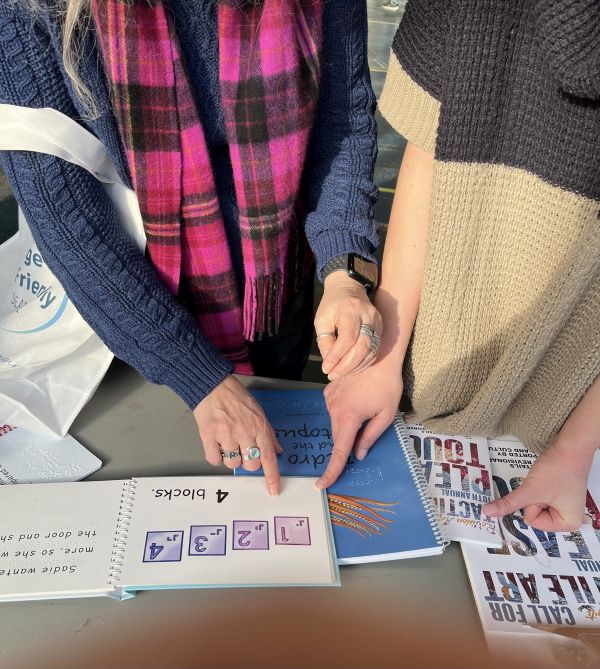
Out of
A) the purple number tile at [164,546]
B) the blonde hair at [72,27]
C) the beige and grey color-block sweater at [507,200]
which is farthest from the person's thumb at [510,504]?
the blonde hair at [72,27]

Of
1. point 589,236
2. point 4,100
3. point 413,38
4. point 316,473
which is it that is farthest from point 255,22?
point 316,473

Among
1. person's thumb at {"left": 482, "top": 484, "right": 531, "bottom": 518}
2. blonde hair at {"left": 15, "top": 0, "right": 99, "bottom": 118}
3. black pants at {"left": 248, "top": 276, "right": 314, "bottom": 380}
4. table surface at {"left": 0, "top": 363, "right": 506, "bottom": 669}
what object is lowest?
table surface at {"left": 0, "top": 363, "right": 506, "bottom": 669}

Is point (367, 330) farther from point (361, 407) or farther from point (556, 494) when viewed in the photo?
point (556, 494)

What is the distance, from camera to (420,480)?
2.71 feet

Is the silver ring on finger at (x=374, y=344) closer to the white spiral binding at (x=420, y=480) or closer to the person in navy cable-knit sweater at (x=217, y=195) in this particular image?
the person in navy cable-knit sweater at (x=217, y=195)

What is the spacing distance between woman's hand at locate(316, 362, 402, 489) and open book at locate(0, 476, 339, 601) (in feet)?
0.28

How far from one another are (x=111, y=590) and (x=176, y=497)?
5.9 inches

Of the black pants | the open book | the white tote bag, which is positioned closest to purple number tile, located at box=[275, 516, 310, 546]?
the open book

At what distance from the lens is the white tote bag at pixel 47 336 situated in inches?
34.0

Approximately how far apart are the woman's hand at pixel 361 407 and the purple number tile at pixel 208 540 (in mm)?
171

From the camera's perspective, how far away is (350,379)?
0.93 metres

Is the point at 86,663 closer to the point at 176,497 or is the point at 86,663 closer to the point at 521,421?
the point at 176,497

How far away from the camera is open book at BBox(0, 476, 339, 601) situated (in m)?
0.68

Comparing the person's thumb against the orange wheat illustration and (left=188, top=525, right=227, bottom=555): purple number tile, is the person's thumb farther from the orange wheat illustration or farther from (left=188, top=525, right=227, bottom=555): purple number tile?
(left=188, top=525, right=227, bottom=555): purple number tile
